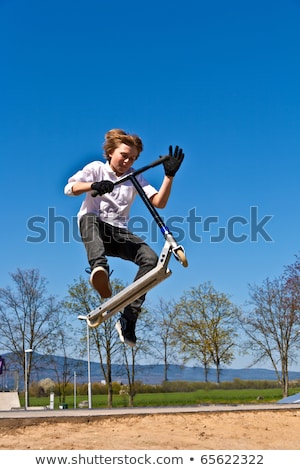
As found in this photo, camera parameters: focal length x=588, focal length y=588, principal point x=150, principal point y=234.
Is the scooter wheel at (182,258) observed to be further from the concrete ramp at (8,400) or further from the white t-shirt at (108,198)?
the concrete ramp at (8,400)

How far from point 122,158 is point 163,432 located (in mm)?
7287

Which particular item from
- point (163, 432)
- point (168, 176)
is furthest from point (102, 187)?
point (163, 432)

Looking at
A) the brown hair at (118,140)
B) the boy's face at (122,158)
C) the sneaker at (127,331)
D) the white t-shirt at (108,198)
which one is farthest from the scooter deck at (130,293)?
the brown hair at (118,140)

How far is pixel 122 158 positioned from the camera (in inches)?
245

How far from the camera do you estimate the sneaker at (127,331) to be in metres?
6.35

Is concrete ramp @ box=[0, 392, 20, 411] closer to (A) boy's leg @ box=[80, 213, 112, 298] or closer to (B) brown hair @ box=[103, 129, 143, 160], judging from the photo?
(A) boy's leg @ box=[80, 213, 112, 298]

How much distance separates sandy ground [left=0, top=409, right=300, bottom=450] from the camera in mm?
10211

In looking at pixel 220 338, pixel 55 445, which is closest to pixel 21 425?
pixel 55 445

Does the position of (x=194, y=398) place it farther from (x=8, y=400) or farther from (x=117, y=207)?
(x=117, y=207)

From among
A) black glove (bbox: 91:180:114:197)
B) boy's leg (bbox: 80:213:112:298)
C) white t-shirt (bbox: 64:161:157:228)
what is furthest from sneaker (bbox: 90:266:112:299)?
black glove (bbox: 91:180:114:197)

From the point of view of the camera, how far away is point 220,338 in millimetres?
33344

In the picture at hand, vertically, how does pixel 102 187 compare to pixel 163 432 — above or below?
above

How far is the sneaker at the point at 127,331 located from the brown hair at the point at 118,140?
1826 mm
